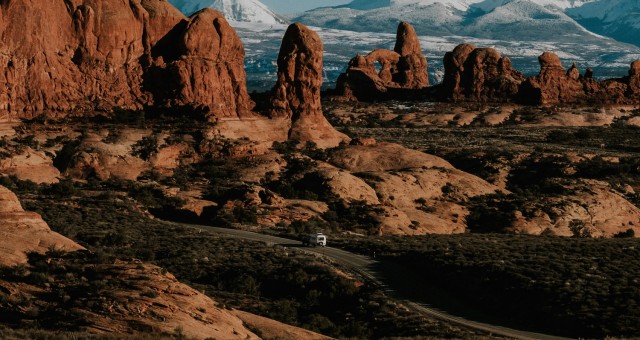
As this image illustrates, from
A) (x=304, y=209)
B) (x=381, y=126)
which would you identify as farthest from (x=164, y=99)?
(x=381, y=126)

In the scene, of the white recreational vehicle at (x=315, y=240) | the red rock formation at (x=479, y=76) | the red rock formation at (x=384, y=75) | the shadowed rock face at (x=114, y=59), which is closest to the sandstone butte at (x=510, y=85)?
the red rock formation at (x=479, y=76)

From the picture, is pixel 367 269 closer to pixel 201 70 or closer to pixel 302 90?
pixel 201 70

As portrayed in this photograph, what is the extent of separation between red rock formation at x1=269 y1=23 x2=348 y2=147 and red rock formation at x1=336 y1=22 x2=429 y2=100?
67410 mm

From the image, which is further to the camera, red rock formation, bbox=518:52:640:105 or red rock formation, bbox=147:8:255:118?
red rock formation, bbox=518:52:640:105

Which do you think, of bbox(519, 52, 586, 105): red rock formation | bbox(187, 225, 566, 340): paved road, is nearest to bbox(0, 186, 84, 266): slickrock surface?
bbox(187, 225, 566, 340): paved road

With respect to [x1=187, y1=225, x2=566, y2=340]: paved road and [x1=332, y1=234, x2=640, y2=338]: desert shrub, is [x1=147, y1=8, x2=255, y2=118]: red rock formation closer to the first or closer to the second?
[x1=187, y1=225, x2=566, y2=340]: paved road

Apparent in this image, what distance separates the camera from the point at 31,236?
46156 millimetres

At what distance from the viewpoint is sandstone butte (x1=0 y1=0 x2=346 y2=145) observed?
9094 centimetres

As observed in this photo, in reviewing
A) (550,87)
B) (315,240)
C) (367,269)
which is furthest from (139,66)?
(550,87)

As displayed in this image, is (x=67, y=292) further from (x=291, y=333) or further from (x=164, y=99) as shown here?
(x=164, y=99)

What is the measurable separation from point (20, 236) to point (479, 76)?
123 metres

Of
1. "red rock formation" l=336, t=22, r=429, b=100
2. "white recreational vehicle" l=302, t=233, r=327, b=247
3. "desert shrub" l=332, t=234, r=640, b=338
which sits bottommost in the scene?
"red rock formation" l=336, t=22, r=429, b=100

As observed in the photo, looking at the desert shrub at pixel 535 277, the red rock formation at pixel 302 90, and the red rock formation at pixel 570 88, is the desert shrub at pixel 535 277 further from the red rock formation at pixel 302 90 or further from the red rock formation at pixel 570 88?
the red rock formation at pixel 570 88

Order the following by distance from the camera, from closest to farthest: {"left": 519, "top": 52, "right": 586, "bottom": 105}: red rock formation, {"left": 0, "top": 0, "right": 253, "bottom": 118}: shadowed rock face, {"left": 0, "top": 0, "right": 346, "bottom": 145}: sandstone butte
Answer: {"left": 0, "top": 0, "right": 253, "bottom": 118}: shadowed rock face → {"left": 0, "top": 0, "right": 346, "bottom": 145}: sandstone butte → {"left": 519, "top": 52, "right": 586, "bottom": 105}: red rock formation
